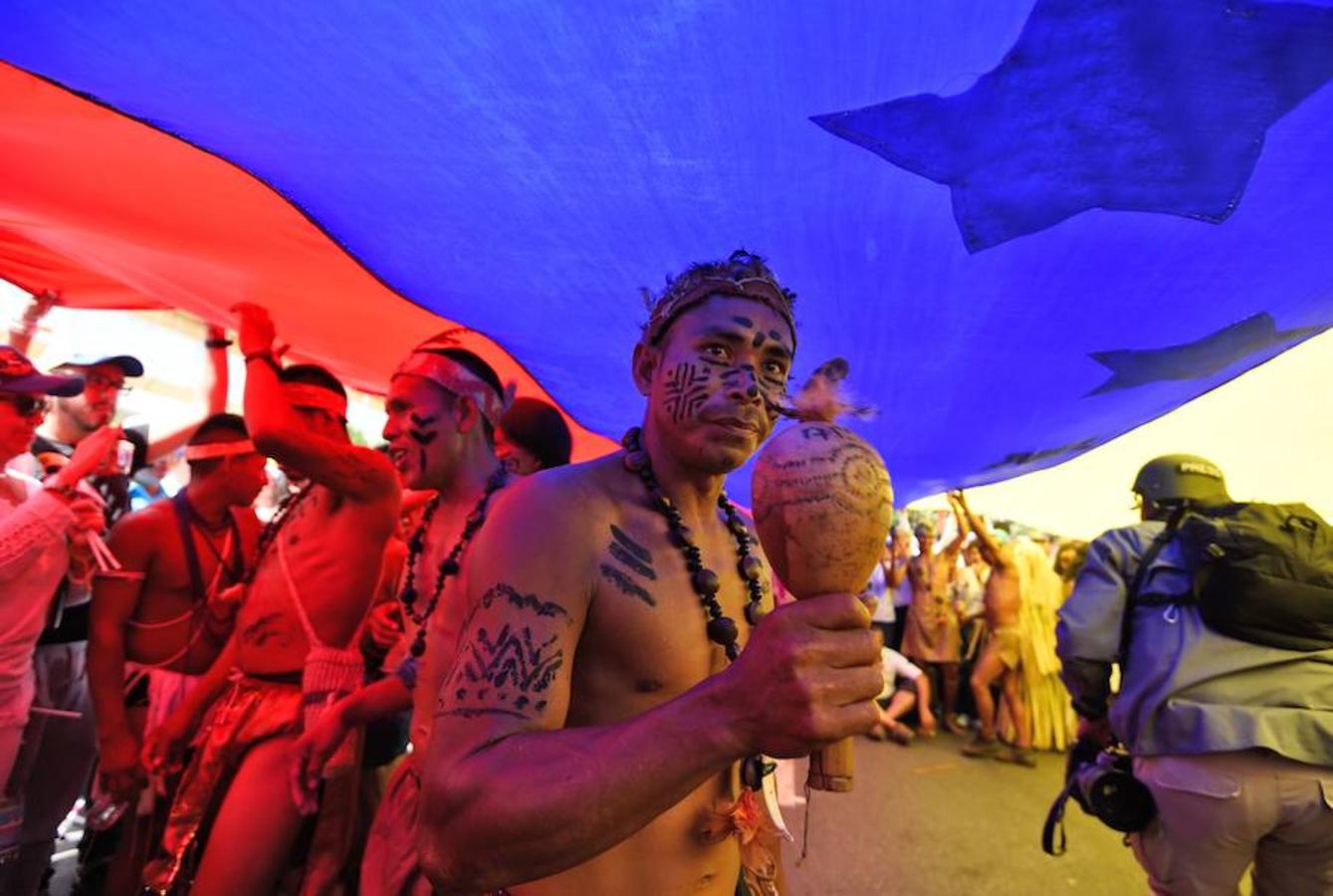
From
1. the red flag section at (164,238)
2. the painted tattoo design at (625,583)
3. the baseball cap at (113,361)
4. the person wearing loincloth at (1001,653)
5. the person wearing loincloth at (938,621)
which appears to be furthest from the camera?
the person wearing loincloth at (938,621)

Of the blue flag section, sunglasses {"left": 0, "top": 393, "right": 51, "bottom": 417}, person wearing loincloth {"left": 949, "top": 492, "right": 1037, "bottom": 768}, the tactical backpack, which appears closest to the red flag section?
the blue flag section

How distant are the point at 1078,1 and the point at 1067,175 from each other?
53cm

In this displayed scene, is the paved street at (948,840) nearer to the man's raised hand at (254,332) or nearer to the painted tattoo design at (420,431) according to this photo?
the painted tattoo design at (420,431)

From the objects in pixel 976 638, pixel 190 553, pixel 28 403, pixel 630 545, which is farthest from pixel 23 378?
pixel 976 638

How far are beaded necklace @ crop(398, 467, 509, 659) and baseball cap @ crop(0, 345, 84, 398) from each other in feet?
5.36

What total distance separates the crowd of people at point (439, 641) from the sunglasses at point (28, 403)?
0.01m

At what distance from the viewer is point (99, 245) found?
3020mm

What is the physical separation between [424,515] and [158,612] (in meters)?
1.70

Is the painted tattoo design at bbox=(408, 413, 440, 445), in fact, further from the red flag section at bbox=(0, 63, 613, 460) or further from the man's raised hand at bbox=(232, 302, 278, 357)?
the man's raised hand at bbox=(232, 302, 278, 357)

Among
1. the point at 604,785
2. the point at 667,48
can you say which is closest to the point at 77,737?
the point at 604,785

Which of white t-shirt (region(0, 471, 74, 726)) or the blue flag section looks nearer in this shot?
the blue flag section

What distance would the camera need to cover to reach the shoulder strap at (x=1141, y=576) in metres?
3.26

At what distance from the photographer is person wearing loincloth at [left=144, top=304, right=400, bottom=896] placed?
253cm

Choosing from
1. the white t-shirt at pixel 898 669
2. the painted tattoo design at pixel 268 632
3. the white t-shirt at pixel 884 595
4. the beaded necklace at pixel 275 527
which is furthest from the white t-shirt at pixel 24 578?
the white t-shirt at pixel 884 595
